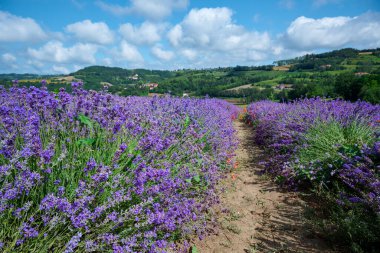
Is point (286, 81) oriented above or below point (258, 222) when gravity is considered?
below

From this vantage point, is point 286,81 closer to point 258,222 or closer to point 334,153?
point 334,153

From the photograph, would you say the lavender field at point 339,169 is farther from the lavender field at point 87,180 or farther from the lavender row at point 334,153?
the lavender field at point 87,180

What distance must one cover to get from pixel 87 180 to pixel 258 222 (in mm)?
2068

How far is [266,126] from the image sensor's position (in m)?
7.59

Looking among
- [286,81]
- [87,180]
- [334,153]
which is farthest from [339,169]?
[286,81]

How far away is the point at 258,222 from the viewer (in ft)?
9.82

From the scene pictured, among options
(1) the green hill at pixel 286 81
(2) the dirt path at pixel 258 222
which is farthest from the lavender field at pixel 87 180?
(1) the green hill at pixel 286 81

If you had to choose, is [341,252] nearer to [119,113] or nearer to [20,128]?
[119,113]

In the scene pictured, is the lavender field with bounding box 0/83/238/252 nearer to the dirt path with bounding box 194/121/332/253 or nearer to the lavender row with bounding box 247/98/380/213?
the dirt path with bounding box 194/121/332/253

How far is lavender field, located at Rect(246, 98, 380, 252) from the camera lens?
2352mm

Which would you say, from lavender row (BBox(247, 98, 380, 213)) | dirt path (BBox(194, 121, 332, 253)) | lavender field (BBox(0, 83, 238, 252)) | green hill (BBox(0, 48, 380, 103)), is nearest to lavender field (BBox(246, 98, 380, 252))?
lavender row (BBox(247, 98, 380, 213))

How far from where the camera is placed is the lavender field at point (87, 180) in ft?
5.01

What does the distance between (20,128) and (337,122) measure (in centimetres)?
497

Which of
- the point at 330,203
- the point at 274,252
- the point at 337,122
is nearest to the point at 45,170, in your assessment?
the point at 274,252
